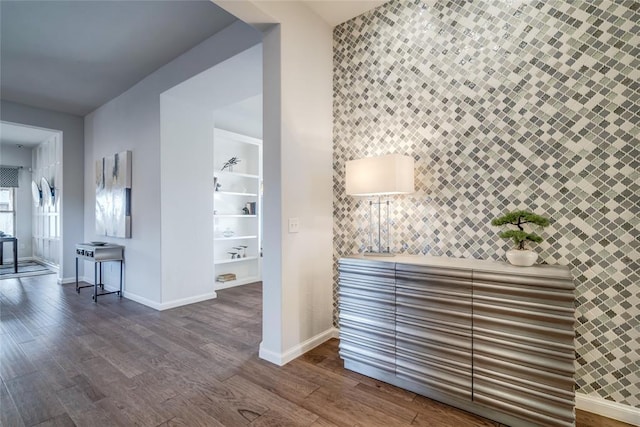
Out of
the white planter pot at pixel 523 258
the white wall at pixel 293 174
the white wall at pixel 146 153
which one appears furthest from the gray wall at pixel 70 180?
the white planter pot at pixel 523 258

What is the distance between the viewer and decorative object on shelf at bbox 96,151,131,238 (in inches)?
168

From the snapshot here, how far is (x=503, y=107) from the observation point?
2.09 metres

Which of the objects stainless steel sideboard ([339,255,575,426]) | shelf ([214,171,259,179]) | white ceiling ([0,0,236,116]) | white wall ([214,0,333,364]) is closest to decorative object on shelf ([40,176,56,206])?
white ceiling ([0,0,236,116])

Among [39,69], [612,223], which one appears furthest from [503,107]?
[39,69]

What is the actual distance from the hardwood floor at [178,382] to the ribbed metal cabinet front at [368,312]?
18cm

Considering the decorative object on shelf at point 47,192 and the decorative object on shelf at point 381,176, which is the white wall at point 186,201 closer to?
the decorative object on shelf at point 381,176

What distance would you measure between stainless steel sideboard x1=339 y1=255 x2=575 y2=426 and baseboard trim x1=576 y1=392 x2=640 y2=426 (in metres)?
0.43

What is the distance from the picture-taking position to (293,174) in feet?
8.27

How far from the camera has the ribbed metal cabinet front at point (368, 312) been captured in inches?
83.2

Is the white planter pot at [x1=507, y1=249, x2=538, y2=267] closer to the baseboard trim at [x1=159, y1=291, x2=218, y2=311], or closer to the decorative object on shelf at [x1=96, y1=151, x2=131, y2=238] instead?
the baseboard trim at [x1=159, y1=291, x2=218, y2=311]

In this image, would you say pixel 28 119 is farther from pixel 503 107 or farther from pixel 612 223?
pixel 612 223

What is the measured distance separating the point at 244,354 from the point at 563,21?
339 centimetres

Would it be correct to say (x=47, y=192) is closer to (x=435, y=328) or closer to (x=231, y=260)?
(x=231, y=260)

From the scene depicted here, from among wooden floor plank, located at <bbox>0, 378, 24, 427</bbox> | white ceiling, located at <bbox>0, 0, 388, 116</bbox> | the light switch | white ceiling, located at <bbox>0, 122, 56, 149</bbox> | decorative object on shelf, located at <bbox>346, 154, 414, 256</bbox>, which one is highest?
white ceiling, located at <bbox>0, 0, 388, 116</bbox>
